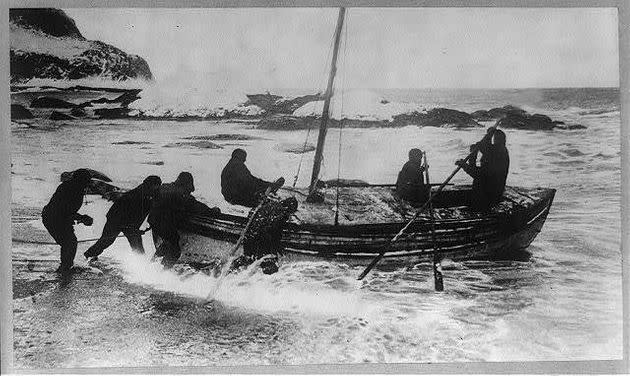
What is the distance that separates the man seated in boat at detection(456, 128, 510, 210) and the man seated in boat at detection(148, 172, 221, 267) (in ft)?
3.63

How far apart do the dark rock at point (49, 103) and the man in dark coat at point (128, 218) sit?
47 cm

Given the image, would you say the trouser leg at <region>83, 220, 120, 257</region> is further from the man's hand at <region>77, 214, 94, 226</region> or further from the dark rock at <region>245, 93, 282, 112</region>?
the dark rock at <region>245, 93, 282, 112</region>

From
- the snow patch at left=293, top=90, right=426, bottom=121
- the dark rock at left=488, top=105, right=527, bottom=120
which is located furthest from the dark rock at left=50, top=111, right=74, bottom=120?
the dark rock at left=488, top=105, right=527, bottom=120

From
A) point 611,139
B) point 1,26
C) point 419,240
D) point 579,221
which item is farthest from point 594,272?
point 1,26

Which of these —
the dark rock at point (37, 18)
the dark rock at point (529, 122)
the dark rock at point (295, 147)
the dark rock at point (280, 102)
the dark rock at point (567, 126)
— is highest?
the dark rock at point (37, 18)

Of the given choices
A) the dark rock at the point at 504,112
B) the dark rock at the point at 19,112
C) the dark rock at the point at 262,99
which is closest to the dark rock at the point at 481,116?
the dark rock at the point at 504,112

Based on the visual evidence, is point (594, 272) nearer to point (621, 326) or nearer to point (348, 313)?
point (621, 326)

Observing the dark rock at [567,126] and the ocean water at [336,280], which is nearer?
the ocean water at [336,280]

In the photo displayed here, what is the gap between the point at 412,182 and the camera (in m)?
2.69

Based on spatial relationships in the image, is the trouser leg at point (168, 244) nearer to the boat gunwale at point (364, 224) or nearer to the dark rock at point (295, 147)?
the boat gunwale at point (364, 224)

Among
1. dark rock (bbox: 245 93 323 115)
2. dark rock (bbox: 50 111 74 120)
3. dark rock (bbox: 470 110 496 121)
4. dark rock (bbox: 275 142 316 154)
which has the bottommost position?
dark rock (bbox: 275 142 316 154)

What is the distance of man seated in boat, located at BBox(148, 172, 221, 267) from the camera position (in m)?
2.65

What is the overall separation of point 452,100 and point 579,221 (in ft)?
2.49

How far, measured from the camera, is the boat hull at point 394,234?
2662 millimetres
